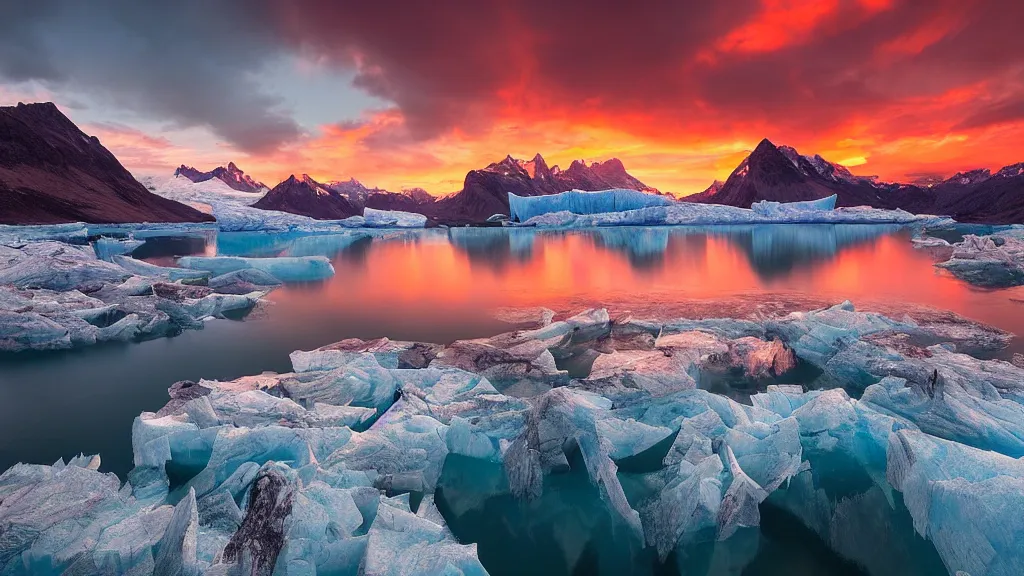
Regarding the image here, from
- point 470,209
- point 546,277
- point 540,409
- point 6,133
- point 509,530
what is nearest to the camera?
point 509,530

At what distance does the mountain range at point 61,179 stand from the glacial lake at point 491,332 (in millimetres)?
62413

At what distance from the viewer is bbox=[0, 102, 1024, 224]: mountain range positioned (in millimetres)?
69312

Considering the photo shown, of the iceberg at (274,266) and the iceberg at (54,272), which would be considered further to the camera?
the iceberg at (274,266)

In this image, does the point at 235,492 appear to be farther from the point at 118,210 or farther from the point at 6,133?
the point at 6,133

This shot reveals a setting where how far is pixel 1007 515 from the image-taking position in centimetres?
259

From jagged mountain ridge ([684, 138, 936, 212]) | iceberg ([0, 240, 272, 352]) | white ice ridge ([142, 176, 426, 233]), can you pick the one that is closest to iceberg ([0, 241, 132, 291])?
iceberg ([0, 240, 272, 352])

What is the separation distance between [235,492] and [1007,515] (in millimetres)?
4561

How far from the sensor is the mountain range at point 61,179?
63750mm

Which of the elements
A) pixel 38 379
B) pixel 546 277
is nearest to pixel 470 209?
pixel 546 277

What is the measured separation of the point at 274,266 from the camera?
51.8 feet

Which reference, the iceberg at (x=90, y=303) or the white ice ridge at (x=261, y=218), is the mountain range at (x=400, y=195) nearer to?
the white ice ridge at (x=261, y=218)

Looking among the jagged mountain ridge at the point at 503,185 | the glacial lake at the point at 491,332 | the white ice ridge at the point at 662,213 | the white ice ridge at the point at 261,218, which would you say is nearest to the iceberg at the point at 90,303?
the glacial lake at the point at 491,332

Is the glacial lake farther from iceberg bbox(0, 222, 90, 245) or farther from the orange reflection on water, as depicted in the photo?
iceberg bbox(0, 222, 90, 245)

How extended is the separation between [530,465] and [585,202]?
67.0 meters
